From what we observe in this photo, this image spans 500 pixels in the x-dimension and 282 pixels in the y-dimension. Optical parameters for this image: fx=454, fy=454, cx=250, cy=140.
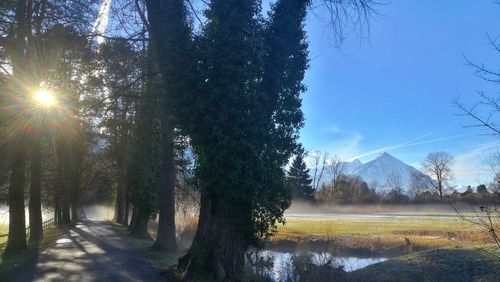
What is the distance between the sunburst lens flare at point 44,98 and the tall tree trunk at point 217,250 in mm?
12245

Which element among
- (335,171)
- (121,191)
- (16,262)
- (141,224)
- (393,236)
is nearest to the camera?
(16,262)

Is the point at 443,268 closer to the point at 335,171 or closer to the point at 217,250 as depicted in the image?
the point at 217,250

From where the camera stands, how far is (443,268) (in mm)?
14188

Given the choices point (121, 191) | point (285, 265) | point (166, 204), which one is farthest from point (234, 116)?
point (121, 191)

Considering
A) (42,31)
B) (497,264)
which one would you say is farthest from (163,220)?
(497,264)

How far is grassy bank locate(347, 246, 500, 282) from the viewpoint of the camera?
1313 cm

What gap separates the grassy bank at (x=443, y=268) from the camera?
517 inches

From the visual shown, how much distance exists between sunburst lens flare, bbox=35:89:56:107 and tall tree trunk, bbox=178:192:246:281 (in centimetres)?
1224

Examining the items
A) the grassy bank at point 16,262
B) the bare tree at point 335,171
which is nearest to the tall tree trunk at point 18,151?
the grassy bank at point 16,262

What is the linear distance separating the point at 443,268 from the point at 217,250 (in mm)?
7665

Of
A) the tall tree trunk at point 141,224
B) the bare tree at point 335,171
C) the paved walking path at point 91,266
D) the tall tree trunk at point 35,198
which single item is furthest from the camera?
the bare tree at point 335,171

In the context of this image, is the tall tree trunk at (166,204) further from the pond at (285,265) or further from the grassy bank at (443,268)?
the grassy bank at (443,268)

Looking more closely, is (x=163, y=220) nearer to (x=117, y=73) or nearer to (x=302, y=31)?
(x=117, y=73)

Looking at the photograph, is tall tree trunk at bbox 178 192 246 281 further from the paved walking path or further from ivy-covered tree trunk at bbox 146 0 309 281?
the paved walking path
